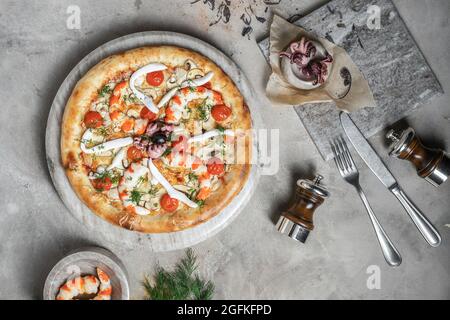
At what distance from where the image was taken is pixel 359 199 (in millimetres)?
3145

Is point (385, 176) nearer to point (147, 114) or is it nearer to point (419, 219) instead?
point (419, 219)

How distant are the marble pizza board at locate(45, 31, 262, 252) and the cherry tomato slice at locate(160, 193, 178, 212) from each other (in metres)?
0.22

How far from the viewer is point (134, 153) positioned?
2.78 metres

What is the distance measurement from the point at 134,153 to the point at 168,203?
1.24ft

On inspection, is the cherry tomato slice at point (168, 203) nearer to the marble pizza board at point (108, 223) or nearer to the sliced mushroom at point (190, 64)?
the marble pizza board at point (108, 223)

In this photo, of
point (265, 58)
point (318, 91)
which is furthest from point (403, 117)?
point (265, 58)

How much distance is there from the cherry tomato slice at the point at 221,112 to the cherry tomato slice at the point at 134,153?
53 centimetres

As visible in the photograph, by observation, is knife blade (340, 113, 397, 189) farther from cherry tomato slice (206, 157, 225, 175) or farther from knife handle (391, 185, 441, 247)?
cherry tomato slice (206, 157, 225, 175)

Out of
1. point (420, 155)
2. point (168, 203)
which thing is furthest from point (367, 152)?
point (168, 203)

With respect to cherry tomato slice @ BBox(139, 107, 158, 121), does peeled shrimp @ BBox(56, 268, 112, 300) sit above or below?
below

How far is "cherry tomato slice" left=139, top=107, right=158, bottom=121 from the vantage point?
9.16ft

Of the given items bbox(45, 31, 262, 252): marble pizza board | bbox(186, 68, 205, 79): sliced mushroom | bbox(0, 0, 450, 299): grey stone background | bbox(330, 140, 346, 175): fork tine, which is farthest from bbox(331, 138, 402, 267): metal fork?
bbox(186, 68, 205, 79): sliced mushroom

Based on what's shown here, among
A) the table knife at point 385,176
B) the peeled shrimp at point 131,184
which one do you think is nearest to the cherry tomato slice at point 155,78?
the peeled shrimp at point 131,184

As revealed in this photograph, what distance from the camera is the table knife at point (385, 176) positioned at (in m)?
2.99
